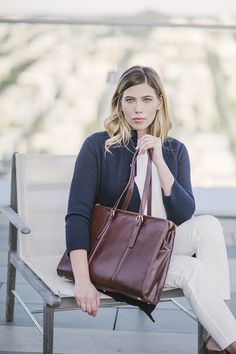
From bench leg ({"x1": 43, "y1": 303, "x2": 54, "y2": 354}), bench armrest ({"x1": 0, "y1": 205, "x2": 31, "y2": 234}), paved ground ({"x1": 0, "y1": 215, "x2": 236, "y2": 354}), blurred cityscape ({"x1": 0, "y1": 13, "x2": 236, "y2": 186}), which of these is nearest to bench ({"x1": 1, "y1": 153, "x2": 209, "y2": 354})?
bench armrest ({"x1": 0, "y1": 205, "x2": 31, "y2": 234})

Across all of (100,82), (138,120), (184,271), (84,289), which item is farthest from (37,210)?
(100,82)

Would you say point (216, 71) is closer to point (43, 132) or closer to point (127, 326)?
point (43, 132)

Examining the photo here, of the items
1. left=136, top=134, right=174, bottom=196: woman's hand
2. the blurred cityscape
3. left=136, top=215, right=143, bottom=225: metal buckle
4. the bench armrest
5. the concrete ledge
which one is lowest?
the concrete ledge

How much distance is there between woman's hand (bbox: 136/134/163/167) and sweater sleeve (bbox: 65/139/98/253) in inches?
7.3

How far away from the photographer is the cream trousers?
2453mm

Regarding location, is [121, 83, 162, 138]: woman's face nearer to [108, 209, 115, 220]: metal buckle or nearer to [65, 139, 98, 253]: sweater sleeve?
[65, 139, 98, 253]: sweater sleeve

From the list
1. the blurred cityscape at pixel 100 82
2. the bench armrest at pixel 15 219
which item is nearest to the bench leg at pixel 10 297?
the bench armrest at pixel 15 219

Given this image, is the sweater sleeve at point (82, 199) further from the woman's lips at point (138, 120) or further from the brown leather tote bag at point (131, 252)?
the woman's lips at point (138, 120)

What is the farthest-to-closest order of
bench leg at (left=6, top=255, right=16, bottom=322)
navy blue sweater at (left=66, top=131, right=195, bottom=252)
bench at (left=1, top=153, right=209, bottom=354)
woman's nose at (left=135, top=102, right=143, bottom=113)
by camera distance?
bench leg at (left=6, top=255, right=16, bottom=322)
bench at (left=1, top=153, right=209, bottom=354)
woman's nose at (left=135, top=102, right=143, bottom=113)
navy blue sweater at (left=66, top=131, right=195, bottom=252)

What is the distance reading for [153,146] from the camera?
2.73 metres

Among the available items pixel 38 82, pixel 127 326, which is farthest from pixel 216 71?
pixel 127 326

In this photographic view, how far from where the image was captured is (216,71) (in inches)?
263

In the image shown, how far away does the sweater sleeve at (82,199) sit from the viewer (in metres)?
2.62

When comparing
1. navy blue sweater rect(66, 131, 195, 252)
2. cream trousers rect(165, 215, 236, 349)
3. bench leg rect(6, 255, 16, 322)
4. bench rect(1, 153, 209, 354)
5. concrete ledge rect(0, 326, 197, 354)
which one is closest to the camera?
cream trousers rect(165, 215, 236, 349)
